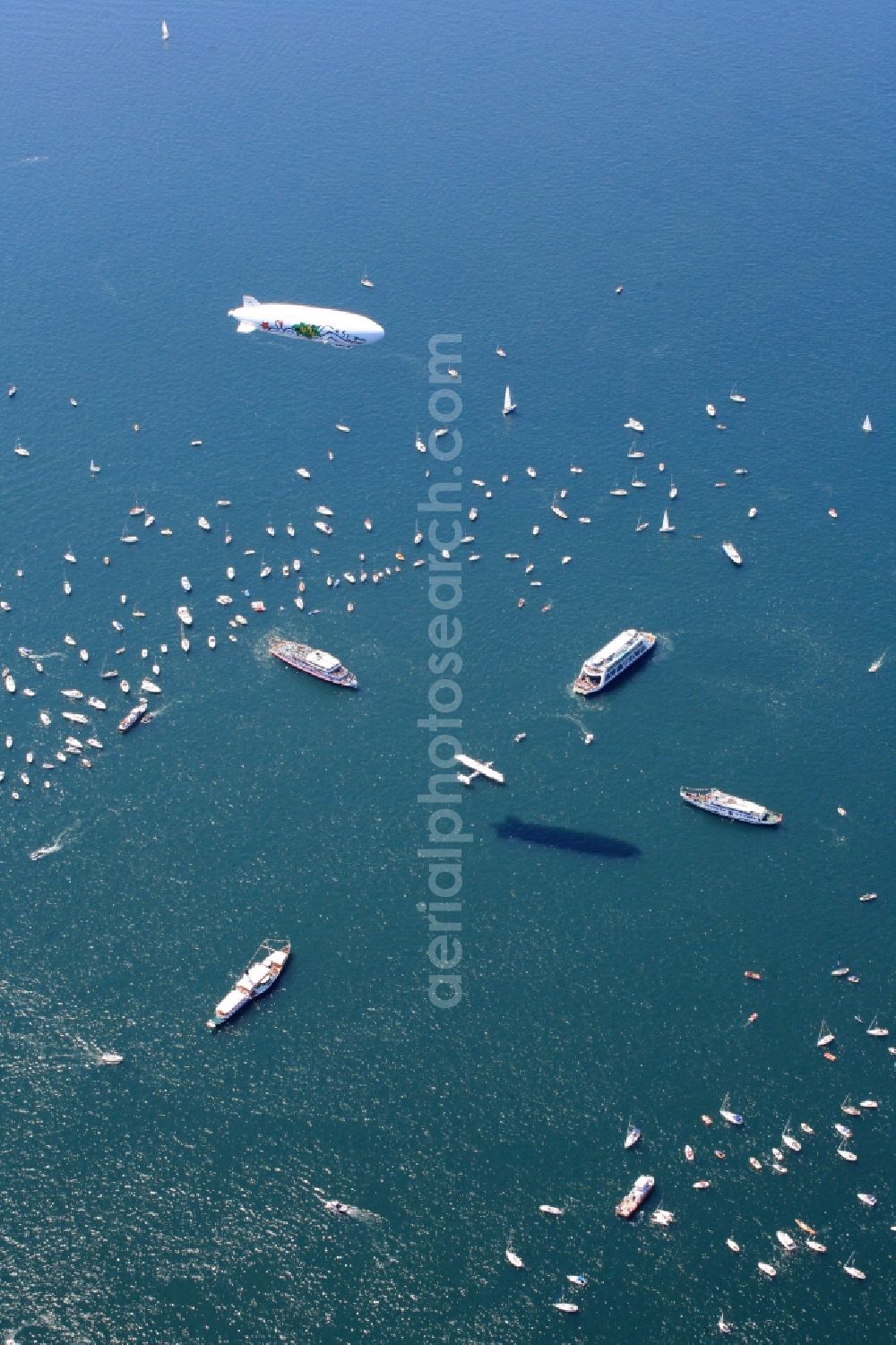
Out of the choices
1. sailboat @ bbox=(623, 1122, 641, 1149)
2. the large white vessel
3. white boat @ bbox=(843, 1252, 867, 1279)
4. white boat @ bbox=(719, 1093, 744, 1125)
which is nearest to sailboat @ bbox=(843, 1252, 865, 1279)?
white boat @ bbox=(843, 1252, 867, 1279)

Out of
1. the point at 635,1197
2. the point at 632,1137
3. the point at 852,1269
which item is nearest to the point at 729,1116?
the point at 632,1137

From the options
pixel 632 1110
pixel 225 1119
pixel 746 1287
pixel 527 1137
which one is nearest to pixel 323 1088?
pixel 225 1119

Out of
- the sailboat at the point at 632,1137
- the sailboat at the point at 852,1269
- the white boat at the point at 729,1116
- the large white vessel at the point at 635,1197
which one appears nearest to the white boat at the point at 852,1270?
the sailboat at the point at 852,1269

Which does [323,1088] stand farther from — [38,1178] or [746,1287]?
[746,1287]

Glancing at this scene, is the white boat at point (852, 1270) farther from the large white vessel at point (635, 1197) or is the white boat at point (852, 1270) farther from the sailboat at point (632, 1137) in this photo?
the sailboat at point (632, 1137)

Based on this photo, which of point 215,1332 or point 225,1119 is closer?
point 215,1332

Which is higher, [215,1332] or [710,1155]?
[710,1155]

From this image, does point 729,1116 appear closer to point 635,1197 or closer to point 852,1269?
point 635,1197

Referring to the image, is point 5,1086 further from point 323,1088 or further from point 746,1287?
point 746,1287
